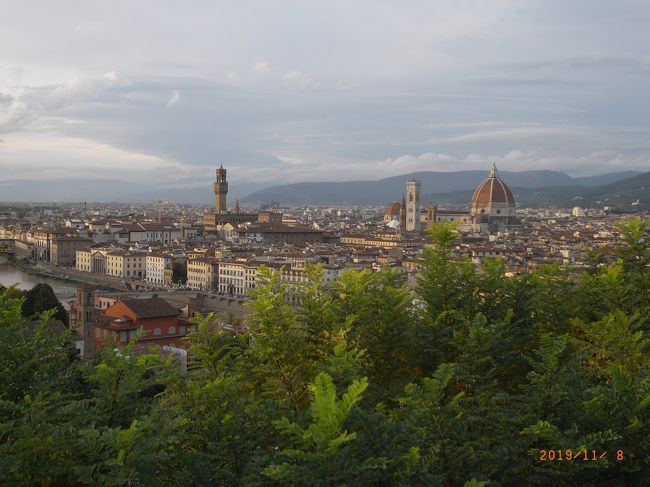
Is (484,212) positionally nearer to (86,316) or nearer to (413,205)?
(413,205)

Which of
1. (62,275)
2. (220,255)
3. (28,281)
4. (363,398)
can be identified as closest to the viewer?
(363,398)

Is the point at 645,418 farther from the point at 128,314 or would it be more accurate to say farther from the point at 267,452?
the point at 128,314

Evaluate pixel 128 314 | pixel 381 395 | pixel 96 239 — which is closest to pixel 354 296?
pixel 381 395

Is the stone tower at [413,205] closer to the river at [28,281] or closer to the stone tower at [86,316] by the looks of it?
the river at [28,281]

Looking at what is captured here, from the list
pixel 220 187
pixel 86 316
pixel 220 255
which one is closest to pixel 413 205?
pixel 220 187

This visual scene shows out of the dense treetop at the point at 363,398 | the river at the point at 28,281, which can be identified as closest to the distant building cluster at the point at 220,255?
the dense treetop at the point at 363,398

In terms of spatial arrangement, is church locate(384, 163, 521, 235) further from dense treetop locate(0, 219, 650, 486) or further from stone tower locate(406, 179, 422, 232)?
dense treetop locate(0, 219, 650, 486)

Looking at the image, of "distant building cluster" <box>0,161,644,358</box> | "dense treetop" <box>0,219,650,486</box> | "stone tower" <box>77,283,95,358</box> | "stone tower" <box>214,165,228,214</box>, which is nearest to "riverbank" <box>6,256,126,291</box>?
"distant building cluster" <box>0,161,644,358</box>
